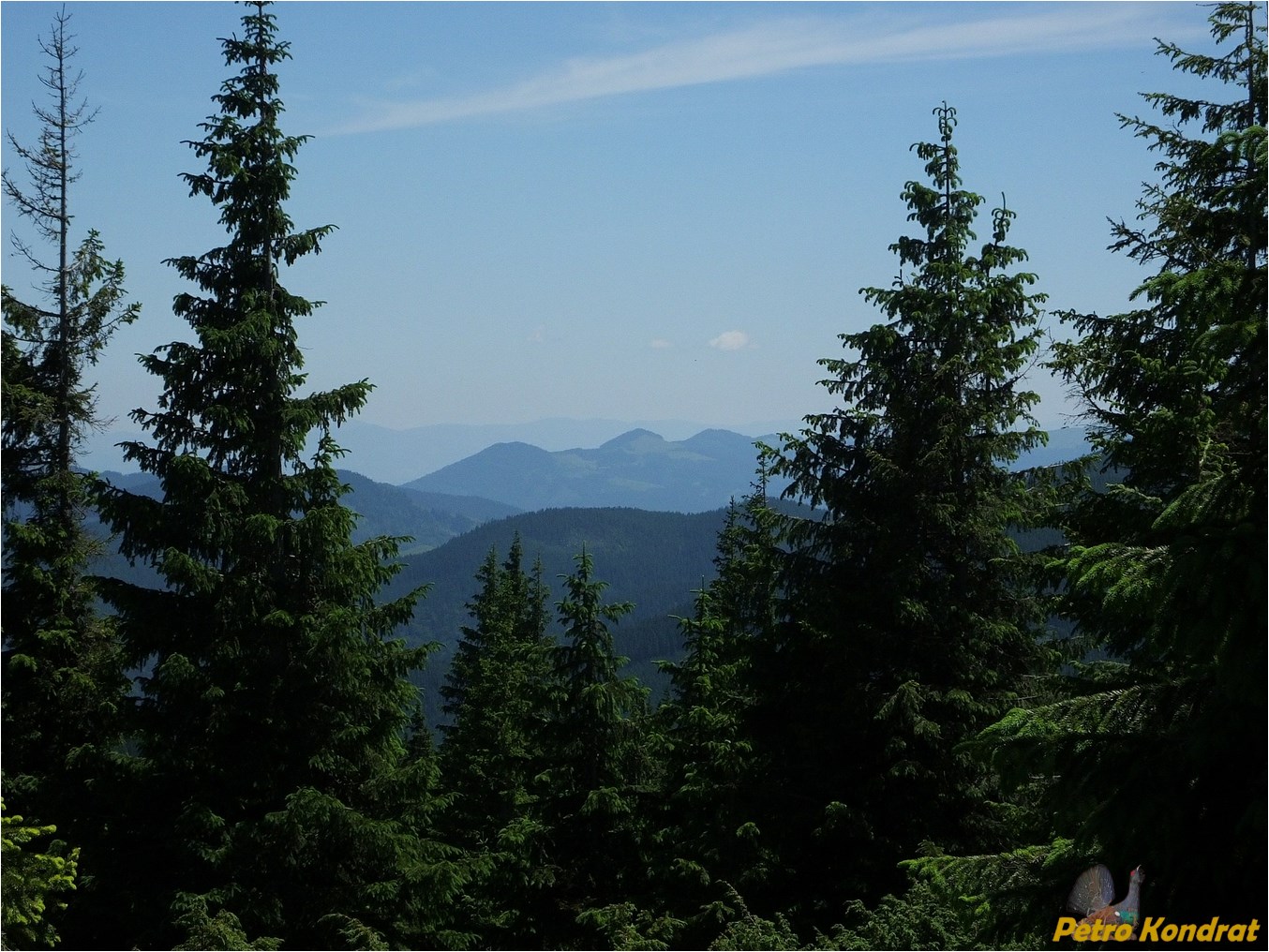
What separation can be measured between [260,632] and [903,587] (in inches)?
370

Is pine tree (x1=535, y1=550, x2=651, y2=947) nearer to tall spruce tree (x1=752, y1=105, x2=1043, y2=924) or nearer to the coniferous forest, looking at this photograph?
the coniferous forest

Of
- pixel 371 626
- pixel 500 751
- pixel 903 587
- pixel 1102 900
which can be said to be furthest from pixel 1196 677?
pixel 500 751

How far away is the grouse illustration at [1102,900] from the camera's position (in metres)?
6.38

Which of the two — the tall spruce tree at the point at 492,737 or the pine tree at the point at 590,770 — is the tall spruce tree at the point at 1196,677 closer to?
the pine tree at the point at 590,770

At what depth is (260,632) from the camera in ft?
49.6

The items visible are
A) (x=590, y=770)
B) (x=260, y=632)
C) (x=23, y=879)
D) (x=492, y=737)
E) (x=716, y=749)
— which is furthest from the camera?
(x=492, y=737)

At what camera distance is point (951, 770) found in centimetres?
1528

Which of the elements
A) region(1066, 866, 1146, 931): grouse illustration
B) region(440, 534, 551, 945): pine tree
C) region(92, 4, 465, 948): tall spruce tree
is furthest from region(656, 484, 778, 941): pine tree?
region(1066, 866, 1146, 931): grouse illustration

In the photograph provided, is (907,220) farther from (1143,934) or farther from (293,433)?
(1143,934)

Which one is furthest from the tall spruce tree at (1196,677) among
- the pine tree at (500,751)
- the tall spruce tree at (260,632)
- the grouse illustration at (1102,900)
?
the pine tree at (500,751)

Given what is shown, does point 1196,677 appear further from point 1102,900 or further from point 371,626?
point 371,626

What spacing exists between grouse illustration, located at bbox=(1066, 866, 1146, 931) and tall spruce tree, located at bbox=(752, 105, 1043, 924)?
25.5ft

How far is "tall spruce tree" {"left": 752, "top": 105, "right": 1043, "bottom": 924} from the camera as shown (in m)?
15.1

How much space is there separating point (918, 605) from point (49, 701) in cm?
1459
